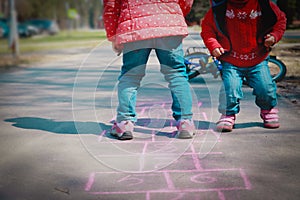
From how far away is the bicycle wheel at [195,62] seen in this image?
6867 millimetres

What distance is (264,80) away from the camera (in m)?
4.00

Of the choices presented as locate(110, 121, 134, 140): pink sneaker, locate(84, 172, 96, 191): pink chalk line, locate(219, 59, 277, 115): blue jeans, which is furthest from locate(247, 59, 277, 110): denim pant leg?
locate(84, 172, 96, 191): pink chalk line

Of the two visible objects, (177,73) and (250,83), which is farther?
(250,83)

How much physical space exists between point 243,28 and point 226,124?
0.88m

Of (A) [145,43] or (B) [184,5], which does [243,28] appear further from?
(A) [145,43]

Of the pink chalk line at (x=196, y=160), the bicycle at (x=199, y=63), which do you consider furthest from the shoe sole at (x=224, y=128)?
the bicycle at (x=199, y=63)

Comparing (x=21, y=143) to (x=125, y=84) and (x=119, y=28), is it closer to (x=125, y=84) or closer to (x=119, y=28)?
(x=125, y=84)

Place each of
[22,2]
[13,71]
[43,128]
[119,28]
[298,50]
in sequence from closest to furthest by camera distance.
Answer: [119,28] → [43,128] → [298,50] → [13,71] → [22,2]

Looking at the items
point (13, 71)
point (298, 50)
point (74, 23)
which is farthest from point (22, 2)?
point (298, 50)

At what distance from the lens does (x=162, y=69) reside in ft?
12.5

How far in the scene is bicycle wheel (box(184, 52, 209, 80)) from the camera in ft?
22.5

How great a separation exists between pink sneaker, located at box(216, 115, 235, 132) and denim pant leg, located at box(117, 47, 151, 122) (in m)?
0.80

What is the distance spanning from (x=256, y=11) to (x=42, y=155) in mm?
2218

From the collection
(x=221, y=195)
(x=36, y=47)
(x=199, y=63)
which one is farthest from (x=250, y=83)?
(x=36, y=47)
